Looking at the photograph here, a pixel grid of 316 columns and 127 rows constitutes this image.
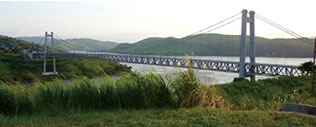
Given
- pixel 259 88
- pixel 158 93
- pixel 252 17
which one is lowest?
pixel 259 88

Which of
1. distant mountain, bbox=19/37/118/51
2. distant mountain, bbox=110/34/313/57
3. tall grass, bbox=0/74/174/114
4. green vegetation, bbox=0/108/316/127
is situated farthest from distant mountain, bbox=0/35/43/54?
green vegetation, bbox=0/108/316/127

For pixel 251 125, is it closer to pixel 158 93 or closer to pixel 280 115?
pixel 280 115

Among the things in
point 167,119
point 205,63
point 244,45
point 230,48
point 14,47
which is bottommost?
point 167,119

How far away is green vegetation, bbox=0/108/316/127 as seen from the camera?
11.1ft

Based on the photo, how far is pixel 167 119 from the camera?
3582mm

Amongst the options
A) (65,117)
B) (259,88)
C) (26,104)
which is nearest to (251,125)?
(65,117)

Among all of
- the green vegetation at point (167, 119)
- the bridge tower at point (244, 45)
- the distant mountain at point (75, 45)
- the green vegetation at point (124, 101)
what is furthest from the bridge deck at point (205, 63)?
the distant mountain at point (75, 45)

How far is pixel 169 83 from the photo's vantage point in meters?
4.79

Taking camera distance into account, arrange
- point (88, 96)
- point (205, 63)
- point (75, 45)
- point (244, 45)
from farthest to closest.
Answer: point (75, 45) → point (205, 63) → point (244, 45) → point (88, 96)

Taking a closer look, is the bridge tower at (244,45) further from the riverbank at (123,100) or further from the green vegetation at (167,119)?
the green vegetation at (167,119)

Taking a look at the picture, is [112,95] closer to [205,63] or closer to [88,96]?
[88,96]

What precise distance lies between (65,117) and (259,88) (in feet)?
31.6

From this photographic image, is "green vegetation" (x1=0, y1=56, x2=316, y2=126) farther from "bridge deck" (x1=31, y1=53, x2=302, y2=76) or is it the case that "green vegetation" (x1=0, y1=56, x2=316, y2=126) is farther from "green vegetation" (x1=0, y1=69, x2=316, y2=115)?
"bridge deck" (x1=31, y1=53, x2=302, y2=76)

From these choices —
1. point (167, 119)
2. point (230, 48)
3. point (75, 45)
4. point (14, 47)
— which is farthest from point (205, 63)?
point (75, 45)
